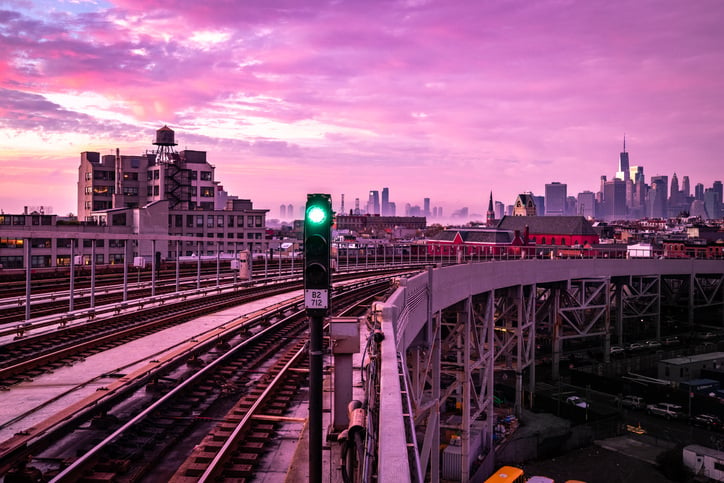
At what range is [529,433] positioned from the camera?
1246 inches

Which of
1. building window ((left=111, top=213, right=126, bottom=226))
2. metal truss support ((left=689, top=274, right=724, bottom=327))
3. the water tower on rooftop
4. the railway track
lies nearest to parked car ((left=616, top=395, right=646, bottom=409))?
metal truss support ((left=689, top=274, right=724, bottom=327))

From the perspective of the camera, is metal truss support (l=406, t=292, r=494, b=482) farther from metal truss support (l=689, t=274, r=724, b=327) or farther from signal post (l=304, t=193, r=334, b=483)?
metal truss support (l=689, t=274, r=724, b=327)

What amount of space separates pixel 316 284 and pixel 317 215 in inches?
30.6

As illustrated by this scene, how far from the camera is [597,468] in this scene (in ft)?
97.6

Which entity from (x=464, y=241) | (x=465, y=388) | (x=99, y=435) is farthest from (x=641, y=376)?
(x=464, y=241)

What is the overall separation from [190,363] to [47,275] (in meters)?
29.4

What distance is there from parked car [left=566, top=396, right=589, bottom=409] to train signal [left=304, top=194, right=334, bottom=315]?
3433 cm

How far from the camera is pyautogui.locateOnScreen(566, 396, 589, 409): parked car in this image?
3578 cm

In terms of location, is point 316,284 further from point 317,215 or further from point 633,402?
point 633,402

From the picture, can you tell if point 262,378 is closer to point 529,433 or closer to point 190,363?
point 190,363

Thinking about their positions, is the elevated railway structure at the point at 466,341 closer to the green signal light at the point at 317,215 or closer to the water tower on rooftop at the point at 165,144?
the green signal light at the point at 317,215

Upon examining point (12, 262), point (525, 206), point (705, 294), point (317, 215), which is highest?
point (525, 206)

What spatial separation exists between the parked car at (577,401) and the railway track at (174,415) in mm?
26163

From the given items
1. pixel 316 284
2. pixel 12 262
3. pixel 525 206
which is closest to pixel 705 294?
pixel 316 284
